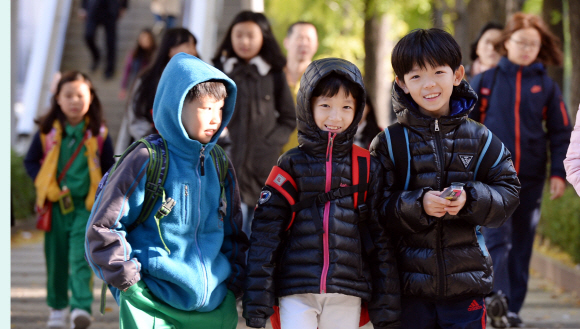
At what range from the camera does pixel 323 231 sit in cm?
347

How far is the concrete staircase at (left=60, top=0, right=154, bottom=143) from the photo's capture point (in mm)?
14312

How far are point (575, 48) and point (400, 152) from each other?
7915 millimetres

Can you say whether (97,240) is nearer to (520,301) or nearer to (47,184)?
(47,184)

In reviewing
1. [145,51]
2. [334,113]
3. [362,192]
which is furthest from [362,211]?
[145,51]

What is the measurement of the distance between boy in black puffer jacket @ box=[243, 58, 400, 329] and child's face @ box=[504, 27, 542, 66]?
8.36 feet

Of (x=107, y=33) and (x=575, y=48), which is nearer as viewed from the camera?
(x=575, y=48)

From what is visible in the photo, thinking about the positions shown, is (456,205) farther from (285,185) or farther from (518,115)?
(518,115)

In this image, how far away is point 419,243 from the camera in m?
3.59

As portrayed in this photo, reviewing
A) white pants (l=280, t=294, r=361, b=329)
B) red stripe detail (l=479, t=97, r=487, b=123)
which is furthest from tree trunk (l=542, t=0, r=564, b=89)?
white pants (l=280, t=294, r=361, b=329)

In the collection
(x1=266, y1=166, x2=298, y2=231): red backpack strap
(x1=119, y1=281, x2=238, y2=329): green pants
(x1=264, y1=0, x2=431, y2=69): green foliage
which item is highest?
(x1=264, y1=0, x2=431, y2=69): green foliage

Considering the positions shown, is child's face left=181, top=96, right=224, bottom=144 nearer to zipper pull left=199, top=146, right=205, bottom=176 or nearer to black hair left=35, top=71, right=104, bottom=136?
zipper pull left=199, top=146, right=205, bottom=176

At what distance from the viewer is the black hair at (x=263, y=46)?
19.5ft

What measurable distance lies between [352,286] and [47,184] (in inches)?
123

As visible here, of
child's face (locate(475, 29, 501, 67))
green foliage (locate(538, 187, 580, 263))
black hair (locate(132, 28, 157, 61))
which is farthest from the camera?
black hair (locate(132, 28, 157, 61))
